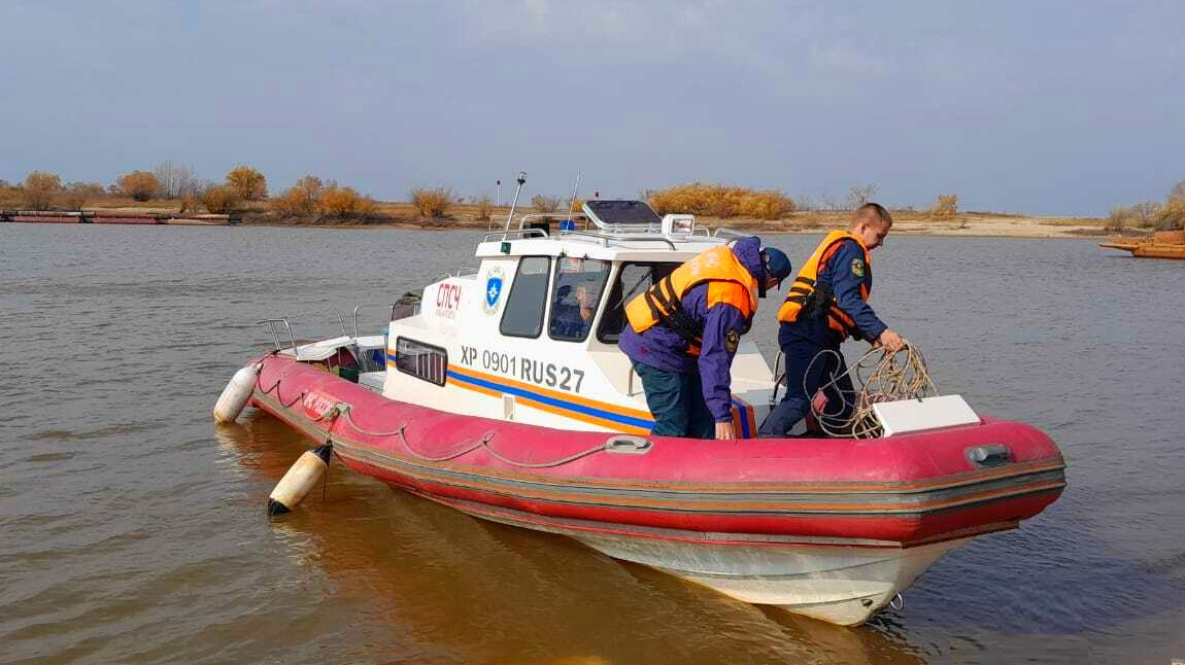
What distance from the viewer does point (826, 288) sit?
5.16 meters

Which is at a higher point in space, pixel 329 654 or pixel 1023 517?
pixel 1023 517

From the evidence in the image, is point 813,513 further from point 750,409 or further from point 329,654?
point 329,654

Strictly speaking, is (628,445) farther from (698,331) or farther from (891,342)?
(891,342)

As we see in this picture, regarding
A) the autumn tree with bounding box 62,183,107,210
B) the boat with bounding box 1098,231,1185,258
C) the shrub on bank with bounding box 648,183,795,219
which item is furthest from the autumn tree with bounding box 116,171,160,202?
the boat with bounding box 1098,231,1185,258

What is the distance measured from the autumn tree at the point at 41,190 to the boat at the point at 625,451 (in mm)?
63539

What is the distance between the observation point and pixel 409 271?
2691 centimetres

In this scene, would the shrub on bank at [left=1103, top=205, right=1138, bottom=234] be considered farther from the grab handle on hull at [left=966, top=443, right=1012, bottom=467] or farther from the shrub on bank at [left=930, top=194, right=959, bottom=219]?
the grab handle on hull at [left=966, top=443, right=1012, bottom=467]

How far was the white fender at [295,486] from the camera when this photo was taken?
6691 millimetres

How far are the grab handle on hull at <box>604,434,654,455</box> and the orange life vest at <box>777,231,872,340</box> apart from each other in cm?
103

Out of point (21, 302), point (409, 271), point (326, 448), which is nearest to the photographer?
point (326, 448)

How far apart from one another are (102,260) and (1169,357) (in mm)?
26071

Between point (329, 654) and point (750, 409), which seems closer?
point (329, 654)

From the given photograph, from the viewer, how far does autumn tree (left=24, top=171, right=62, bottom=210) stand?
203 feet

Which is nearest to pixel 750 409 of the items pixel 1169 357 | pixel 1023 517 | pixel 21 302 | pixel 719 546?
pixel 719 546
